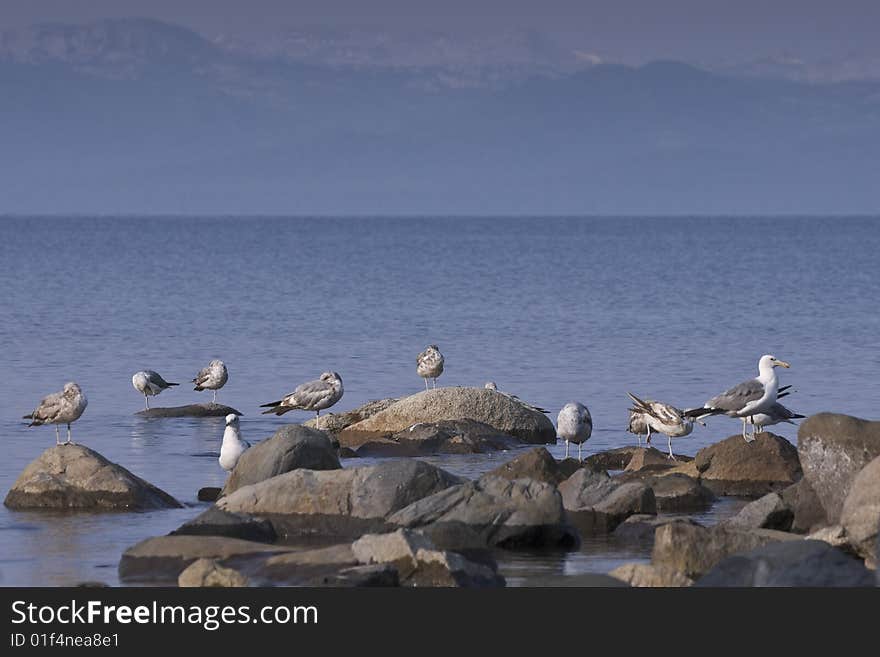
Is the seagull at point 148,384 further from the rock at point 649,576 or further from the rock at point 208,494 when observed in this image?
the rock at point 649,576

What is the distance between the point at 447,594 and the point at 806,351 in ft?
95.4

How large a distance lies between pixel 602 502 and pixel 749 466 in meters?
3.21

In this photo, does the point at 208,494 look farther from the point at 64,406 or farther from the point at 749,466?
the point at 749,466

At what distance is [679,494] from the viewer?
18562 millimetres

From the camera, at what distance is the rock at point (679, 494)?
1850cm

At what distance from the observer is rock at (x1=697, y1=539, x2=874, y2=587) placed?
13.0 m

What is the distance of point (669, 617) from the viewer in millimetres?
12586

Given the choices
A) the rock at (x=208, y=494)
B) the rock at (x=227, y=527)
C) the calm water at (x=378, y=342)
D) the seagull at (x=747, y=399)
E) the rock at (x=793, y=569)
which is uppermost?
the seagull at (x=747, y=399)

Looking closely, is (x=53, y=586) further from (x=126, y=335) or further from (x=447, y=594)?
(x=126, y=335)

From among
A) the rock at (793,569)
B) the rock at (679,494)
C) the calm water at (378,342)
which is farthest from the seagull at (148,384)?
the rock at (793,569)

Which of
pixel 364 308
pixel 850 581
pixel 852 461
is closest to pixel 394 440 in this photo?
pixel 852 461

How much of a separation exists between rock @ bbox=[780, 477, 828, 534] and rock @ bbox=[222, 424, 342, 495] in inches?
187

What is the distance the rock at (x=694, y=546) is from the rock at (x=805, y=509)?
2.11 metres

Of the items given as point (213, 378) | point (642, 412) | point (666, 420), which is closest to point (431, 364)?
point (213, 378)
